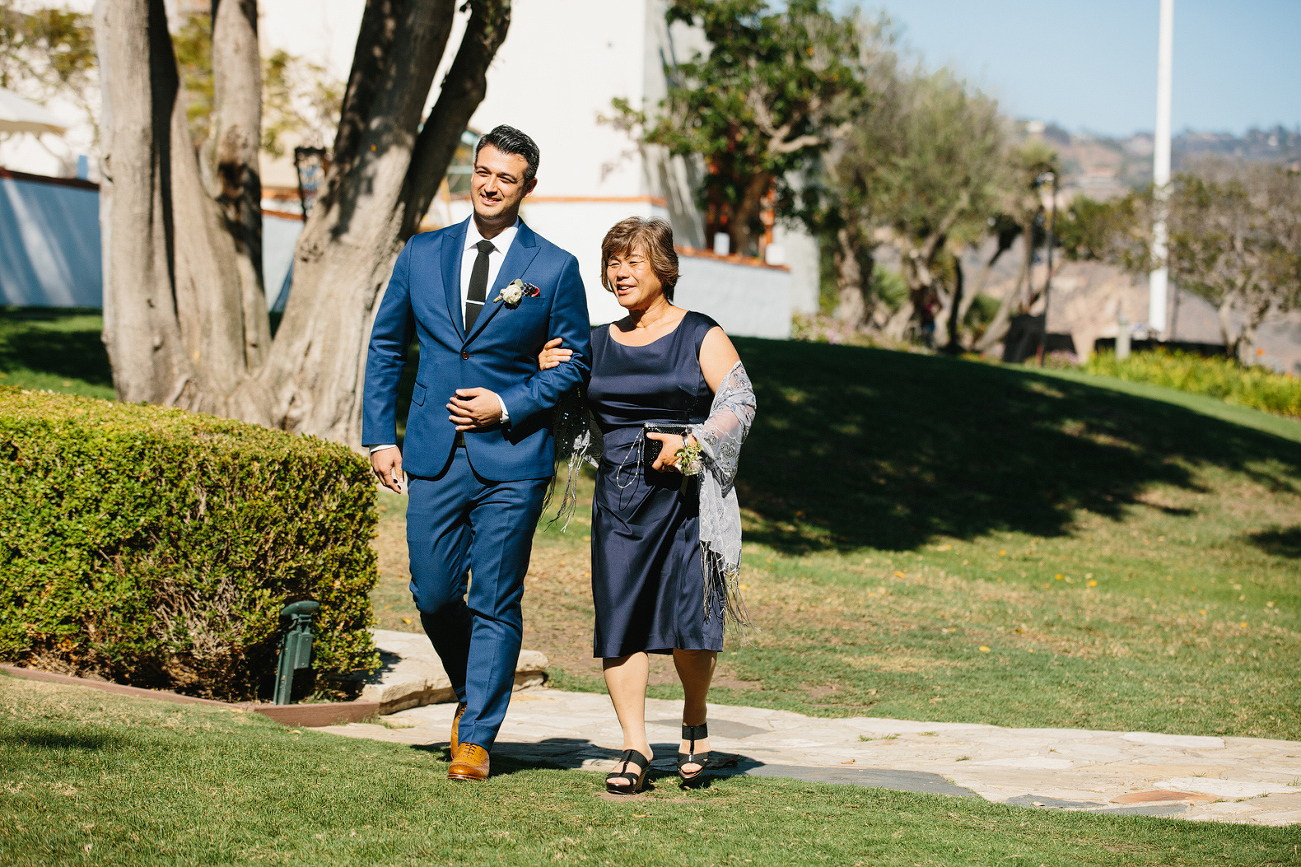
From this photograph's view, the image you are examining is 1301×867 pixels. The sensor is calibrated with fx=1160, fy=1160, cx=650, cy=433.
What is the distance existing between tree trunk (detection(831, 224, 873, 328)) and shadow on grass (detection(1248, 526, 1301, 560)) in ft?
61.4

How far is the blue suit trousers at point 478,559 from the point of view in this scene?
13.6ft

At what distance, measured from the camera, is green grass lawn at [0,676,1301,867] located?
3115 mm

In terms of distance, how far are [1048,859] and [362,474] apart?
3.36 metres

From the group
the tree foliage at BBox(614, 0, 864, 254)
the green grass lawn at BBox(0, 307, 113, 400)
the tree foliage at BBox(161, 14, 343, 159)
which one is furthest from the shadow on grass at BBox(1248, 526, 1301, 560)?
the tree foliage at BBox(161, 14, 343, 159)

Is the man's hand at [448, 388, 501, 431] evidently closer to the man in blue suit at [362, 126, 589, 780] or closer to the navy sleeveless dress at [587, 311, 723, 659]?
the man in blue suit at [362, 126, 589, 780]

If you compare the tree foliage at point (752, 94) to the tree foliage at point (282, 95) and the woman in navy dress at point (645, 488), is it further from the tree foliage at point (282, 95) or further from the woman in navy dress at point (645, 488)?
the woman in navy dress at point (645, 488)

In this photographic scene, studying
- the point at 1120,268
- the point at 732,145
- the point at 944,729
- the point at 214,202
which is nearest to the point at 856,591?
the point at 944,729

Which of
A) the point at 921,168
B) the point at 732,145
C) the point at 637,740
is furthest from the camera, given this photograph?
the point at 921,168

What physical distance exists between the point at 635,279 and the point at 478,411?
86 centimetres

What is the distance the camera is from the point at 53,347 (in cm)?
1312

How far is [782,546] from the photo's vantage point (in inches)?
460

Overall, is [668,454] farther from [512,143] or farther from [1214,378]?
[1214,378]

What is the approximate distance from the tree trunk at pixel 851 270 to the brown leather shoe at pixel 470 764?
2923cm

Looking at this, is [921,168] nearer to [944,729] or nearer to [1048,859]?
[944,729]
